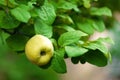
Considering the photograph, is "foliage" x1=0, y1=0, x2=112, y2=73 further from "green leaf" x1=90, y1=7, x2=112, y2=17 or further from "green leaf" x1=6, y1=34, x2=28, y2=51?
"green leaf" x1=90, y1=7, x2=112, y2=17

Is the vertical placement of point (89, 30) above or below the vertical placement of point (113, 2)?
above

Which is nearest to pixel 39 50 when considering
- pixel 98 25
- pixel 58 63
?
pixel 58 63

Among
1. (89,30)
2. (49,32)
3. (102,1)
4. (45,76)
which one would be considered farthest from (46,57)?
(45,76)

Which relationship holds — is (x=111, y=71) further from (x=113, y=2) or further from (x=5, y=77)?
(x=113, y=2)

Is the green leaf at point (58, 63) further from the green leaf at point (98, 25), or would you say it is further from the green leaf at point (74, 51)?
the green leaf at point (98, 25)

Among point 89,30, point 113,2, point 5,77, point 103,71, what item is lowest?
point 103,71

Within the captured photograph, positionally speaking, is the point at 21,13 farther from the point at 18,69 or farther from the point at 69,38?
the point at 18,69

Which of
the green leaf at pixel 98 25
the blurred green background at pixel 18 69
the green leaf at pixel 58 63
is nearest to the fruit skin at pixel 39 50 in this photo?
the green leaf at pixel 58 63

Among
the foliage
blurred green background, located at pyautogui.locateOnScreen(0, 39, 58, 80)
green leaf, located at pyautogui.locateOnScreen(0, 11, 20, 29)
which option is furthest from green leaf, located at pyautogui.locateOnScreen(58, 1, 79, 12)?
blurred green background, located at pyautogui.locateOnScreen(0, 39, 58, 80)
